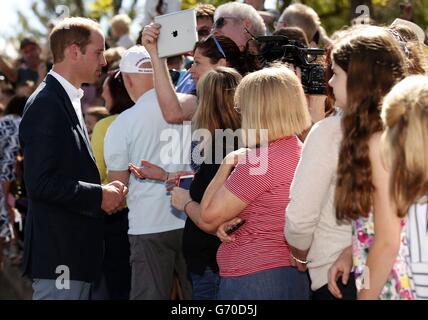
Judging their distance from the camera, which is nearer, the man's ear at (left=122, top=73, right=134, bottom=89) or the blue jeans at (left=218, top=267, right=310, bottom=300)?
the blue jeans at (left=218, top=267, right=310, bottom=300)

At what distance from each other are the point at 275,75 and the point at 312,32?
347 centimetres

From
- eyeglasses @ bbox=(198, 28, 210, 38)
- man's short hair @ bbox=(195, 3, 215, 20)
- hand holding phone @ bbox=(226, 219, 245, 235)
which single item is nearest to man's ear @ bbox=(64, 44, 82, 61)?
hand holding phone @ bbox=(226, 219, 245, 235)

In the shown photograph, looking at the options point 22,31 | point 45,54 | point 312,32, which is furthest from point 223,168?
point 22,31

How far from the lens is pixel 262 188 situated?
183 inches

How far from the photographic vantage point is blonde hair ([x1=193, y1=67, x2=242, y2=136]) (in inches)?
206

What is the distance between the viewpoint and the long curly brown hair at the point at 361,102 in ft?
12.7

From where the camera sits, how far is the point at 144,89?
659 centimetres

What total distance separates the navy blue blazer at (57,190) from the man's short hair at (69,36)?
0.29 meters

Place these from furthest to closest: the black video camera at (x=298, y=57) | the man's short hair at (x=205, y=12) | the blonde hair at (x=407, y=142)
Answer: the man's short hair at (x=205, y=12) < the black video camera at (x=298, y=57) < the blonde hair at (x=407, y=142)

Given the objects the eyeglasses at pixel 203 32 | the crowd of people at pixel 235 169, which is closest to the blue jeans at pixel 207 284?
the crowd of people at pixel 235 169

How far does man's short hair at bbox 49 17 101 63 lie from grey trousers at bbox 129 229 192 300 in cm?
143

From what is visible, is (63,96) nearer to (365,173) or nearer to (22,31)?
(365,173)

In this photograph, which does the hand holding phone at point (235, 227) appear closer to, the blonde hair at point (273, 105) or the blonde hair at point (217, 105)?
the blonde hair at point (273, 105)

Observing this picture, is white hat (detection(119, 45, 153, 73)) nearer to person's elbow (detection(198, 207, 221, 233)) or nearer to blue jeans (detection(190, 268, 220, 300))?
blue jeans (detection(190, 268, 220, 300))
